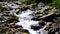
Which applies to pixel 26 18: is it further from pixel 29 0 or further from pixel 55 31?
pixel 29 0

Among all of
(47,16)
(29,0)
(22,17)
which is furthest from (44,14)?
(29,0)

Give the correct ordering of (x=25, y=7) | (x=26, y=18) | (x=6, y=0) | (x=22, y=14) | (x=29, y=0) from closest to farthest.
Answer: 1. (x=26, y=18)
2. (x=22, y=14)
3. (x=25, y=7)
4. (x=29, y=0)
5. (x=6, y=0)

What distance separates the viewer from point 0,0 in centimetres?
1017

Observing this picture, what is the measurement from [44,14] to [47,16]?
0.35 meters

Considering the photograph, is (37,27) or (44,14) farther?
(44,14)

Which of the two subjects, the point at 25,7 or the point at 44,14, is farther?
the point at 25,7

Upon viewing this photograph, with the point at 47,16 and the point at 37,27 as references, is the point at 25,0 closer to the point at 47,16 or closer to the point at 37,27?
the point at 47,16

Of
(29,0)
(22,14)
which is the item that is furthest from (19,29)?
(29,0)

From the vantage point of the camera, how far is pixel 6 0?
10.0m

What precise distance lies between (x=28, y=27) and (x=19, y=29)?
38 cm

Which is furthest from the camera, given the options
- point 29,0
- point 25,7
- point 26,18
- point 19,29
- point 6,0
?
point 6,0

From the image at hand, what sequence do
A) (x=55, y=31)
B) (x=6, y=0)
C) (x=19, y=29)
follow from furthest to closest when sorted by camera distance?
1. (x=6, y=0)
2. (x=19, y=29)
3. (x=55, y=31)

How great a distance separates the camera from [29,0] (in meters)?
9.01

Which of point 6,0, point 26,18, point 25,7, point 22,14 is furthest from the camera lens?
point 6,0
